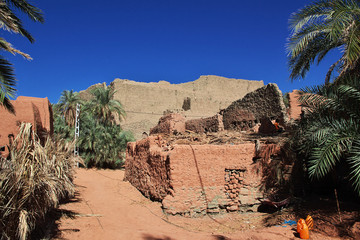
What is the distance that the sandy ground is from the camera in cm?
605

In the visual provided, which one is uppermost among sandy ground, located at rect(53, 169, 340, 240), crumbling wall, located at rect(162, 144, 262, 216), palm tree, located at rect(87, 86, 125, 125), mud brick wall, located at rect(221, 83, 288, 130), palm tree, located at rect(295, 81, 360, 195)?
palm tree, located at rect(87, 86, 125, 125)

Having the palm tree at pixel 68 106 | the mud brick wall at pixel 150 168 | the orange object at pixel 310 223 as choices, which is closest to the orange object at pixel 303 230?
the orange object at pixel 310 223

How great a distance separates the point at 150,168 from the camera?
30.6 feet

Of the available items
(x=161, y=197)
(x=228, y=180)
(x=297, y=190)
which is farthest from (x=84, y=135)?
(x=297, y=190)

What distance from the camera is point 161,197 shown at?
821 cm

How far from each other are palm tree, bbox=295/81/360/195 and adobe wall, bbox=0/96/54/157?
758 centimetres

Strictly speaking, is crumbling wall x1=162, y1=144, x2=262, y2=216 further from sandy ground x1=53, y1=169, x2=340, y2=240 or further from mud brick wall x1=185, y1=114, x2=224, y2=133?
mud brick wall x1=185, y1=114, x2=224, y2=133

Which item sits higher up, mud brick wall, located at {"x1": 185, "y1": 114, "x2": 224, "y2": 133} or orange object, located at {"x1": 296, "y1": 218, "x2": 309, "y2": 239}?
mud brick wall, located at {"x1": 185, "y1": 114, "x2": 224, "y2": 133}

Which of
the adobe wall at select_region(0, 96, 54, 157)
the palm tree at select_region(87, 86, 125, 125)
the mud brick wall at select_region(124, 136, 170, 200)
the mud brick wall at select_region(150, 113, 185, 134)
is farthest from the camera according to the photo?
the palm tree at select_region(87, 86, 125, 125)

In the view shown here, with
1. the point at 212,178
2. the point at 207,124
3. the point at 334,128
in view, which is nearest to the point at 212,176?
the point at 212,178

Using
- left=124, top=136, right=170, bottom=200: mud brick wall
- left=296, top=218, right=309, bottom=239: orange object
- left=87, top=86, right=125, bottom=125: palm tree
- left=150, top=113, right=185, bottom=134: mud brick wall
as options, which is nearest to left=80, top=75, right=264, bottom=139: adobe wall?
left=87, top=86, right=125, bottom=125: palm tree

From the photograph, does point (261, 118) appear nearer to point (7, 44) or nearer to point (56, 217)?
point (56, 217)

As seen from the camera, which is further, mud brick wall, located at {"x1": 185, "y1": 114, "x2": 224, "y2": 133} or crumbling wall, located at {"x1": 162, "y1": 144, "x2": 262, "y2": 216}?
mud brick wall, located at {"x1": 185, "y1": 114, "x2": 224, "y2": 133}

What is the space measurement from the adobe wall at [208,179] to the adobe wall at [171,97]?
20.0 meters
